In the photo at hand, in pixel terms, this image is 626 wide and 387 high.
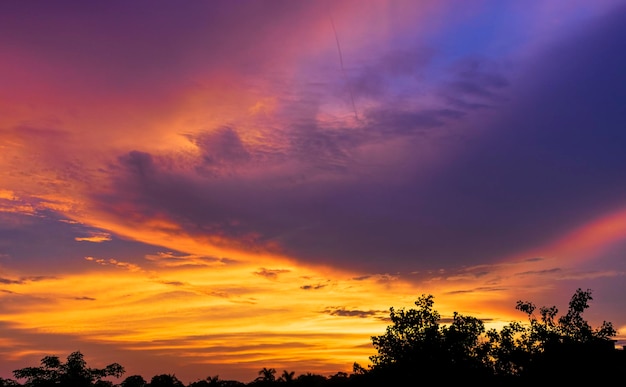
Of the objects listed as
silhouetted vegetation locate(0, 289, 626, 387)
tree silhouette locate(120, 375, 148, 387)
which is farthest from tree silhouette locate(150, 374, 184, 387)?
silhouetted vegetation locate(0, 289, 626, 387)

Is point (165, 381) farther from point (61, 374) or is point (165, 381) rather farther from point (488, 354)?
point (488, 354)

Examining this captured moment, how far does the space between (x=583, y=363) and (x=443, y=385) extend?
12.5 m

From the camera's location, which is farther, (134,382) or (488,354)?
(134,382)

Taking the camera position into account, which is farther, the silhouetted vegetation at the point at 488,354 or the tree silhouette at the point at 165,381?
the tree silhouette at the point at 165,381

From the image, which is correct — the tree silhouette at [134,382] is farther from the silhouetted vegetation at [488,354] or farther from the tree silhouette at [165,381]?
the silhouetted vegetation at [488,354]

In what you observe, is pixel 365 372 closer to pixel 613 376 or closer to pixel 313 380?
pixel 613 376

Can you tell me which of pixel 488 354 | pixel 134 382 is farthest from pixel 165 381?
pixel 488 354

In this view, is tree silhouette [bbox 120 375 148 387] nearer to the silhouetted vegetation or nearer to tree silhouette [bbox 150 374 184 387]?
tree silhouette [bbox 150 374 184 387]

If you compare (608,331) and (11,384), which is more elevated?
(608,331)

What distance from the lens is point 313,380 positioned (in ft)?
303

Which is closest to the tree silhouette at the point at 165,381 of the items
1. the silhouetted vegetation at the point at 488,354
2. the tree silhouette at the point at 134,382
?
the tree silhouette at the point at 134,382

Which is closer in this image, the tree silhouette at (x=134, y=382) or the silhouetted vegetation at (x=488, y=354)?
the silhouetted vegetation at (x=488, y=354)

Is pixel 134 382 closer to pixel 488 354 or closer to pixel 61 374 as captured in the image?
pixel 61 374

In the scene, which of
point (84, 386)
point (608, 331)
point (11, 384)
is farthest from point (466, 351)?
point (11, 384)
